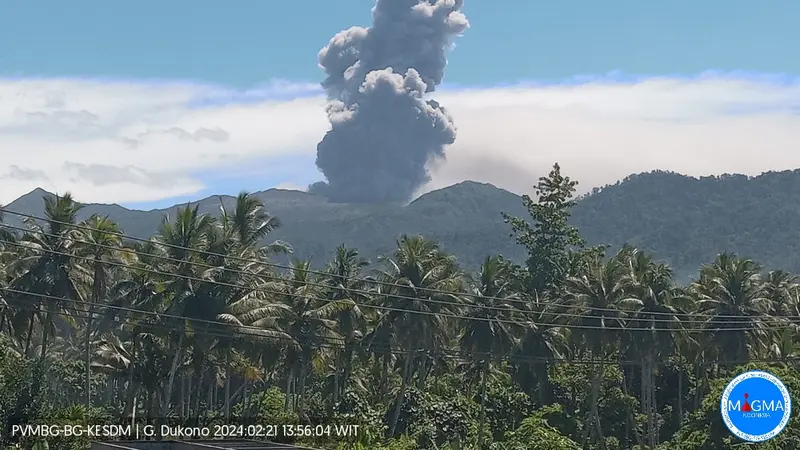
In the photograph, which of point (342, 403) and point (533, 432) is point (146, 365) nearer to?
point (342, 403)

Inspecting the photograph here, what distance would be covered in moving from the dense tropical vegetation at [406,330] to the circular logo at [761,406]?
4.63m

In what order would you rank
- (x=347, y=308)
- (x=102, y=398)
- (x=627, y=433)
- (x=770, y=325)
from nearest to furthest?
(x=347, y=308) → (x=770, y=325) → (x=627, y=433) → (x=102, y=398)

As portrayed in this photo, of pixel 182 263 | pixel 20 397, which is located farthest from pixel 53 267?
pixel 20 397

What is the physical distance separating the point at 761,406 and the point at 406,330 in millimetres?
29367

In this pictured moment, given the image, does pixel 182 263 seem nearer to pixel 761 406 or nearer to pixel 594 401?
pixel 761 406

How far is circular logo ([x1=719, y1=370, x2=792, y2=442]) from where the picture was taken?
52838 millimetres

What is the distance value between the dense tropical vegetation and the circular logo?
4.63 metres

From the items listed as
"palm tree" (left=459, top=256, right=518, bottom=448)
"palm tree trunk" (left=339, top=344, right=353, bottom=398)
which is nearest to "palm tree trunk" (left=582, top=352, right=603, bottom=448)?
"palm tree" (left=459, top=256, right=518, bottom=448)

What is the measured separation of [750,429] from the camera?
5438 cm

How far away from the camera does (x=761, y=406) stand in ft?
174

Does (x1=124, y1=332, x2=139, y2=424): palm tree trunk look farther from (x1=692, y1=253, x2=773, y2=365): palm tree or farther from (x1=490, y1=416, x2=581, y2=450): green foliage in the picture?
(x1=692, y1=253, x2=773, y2=365): palm tree

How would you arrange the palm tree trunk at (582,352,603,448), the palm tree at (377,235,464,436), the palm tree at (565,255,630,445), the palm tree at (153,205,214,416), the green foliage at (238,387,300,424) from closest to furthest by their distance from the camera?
the palm tree at (153,205,214,416) < the green foliage at (238,387,300,424) < the palm tree at (377,235,464,436) < the palm tree at (565,255,630,445) < the palm tree trunk at (582,352,603,448)

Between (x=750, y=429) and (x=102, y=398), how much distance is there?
3727 inches

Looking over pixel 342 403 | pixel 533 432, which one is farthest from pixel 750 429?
pixel 342 403
